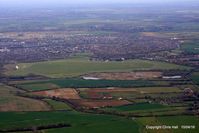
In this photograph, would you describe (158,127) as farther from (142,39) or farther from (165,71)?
(142,39)

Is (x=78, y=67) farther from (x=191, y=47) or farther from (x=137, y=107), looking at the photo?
(x=191, y=47)

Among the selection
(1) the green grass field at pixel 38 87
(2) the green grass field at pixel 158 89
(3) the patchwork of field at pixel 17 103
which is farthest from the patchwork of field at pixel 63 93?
(2) the green grass field at pixel 158 89

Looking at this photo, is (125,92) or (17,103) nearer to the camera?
(17,103)

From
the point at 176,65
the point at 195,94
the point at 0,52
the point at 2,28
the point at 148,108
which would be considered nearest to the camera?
the point at 148,108

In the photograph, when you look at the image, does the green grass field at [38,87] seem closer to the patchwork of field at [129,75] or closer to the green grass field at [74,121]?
the patchwork of field at [129,75]

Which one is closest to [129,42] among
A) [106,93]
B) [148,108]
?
[106,93]

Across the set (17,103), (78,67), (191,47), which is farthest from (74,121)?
(191,47)
